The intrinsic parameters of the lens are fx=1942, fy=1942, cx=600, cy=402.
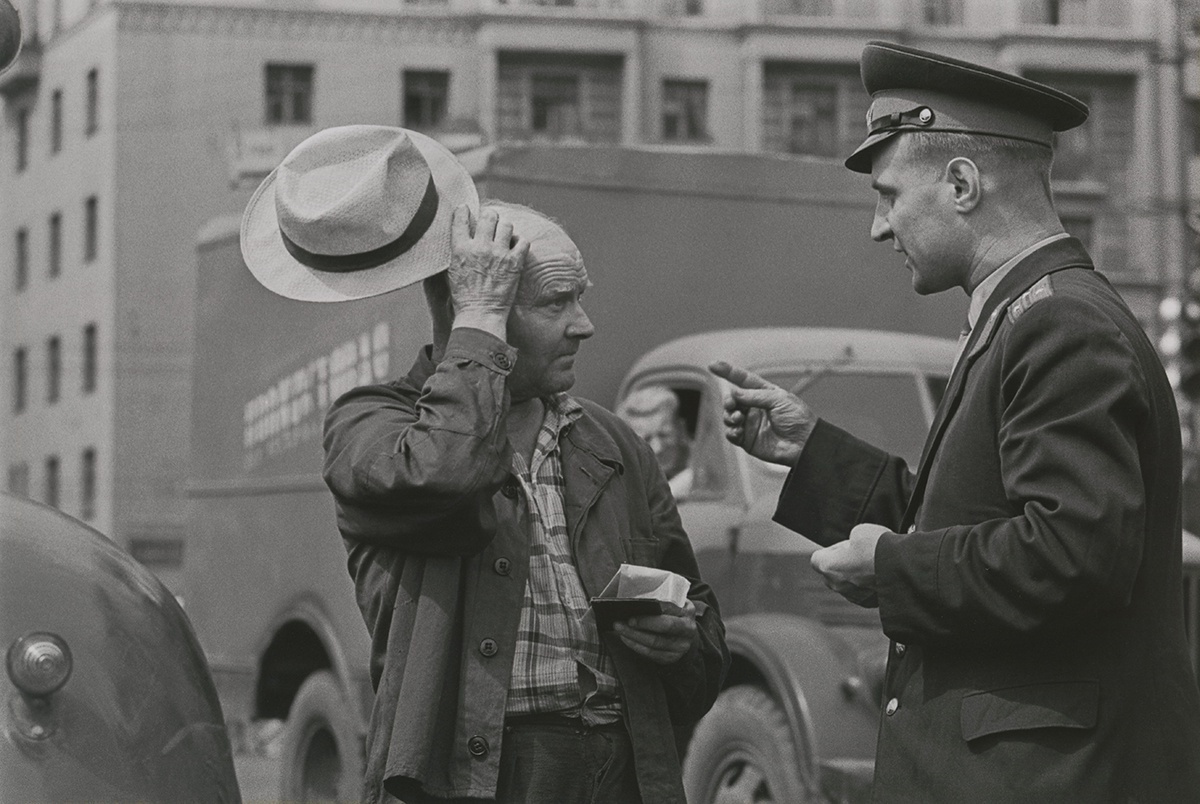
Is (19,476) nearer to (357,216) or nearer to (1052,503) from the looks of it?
(357,216)

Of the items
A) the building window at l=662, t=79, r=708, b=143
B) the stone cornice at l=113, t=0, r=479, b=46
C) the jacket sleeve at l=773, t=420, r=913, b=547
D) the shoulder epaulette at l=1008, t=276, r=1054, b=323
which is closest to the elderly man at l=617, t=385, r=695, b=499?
the jacket sleeve at l=773, t=420, r=913, b=547

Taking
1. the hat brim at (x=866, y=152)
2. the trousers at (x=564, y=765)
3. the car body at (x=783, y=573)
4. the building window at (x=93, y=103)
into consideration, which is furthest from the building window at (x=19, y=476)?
the hat brim at (x=866, y=152)

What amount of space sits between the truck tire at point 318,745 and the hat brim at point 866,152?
582cm

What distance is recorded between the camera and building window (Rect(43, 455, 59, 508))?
3997 cm

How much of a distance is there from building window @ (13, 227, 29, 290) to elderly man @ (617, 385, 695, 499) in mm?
37150

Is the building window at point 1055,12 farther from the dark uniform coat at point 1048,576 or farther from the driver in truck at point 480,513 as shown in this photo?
the dark uniform coat at point 1048,576

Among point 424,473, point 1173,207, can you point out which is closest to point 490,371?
point 424,473

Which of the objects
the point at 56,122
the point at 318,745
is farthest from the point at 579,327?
the point at 56,122

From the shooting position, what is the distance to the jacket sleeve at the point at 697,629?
3.56 meters

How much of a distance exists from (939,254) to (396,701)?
47.4 inches

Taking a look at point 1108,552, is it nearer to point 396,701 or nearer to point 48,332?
point 396,701

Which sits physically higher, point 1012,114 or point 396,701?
point 1012,114

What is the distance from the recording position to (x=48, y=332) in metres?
41.8

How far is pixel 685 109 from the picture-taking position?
42.2 m
